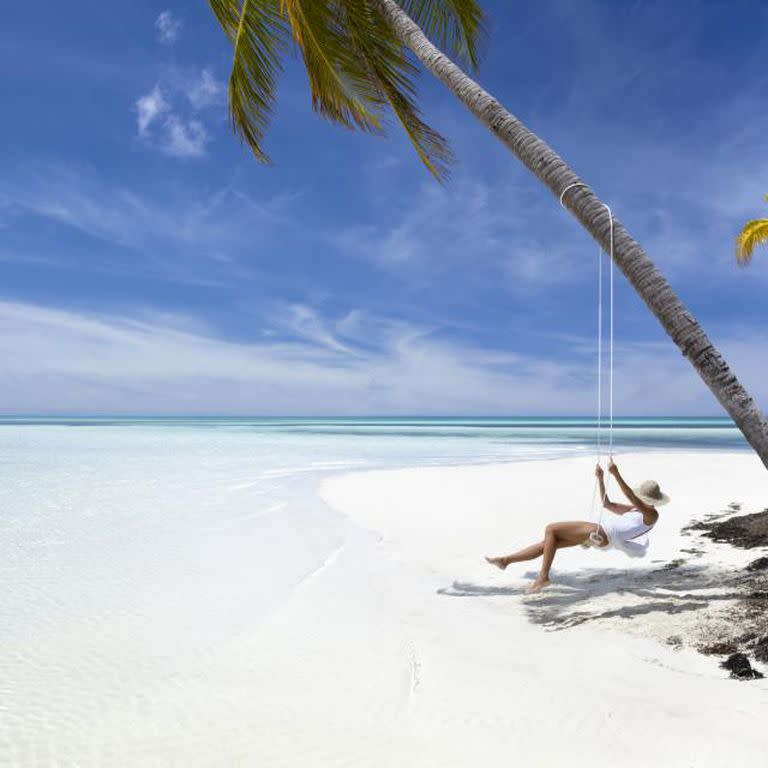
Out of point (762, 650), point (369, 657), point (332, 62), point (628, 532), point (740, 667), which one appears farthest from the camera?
point (332, 62)

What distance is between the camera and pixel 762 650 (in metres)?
3.25

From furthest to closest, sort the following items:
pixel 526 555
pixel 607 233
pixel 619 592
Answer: pixel 526 555
pixel 619 592
pixel 607 233

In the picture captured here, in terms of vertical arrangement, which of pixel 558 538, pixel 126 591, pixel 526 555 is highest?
pixel 558 538

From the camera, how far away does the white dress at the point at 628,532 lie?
172 inches

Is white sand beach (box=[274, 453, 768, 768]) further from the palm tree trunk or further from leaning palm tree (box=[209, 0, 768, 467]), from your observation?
leaning palm tree (box=[209, 0, 768, 467])

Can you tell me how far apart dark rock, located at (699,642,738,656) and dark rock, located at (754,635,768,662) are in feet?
0.35

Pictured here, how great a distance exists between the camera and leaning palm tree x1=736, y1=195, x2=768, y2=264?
11.3 m

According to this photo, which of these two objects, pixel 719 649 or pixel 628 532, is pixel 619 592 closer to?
pixel 628 532

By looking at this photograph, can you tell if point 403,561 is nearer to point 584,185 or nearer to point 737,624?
point 737,624

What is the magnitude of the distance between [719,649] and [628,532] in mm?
1099

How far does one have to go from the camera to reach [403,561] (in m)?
5.91

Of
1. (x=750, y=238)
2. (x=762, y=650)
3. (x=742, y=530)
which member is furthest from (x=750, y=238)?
(x=762, y=650)

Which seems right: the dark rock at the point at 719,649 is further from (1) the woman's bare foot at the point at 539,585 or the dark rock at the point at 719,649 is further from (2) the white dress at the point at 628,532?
(1) the woman's bare foot at the point at 539,585

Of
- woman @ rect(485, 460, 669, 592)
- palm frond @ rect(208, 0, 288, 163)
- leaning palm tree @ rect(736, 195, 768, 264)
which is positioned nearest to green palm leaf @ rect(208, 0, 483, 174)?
palm frond @ rect(208, 0, 288, 163)
